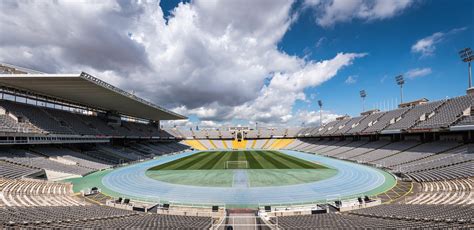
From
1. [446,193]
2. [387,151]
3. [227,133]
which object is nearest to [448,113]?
[387,151]

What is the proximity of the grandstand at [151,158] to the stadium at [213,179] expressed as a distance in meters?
0.11

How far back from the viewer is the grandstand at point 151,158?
11383 mm

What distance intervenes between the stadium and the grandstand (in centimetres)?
11

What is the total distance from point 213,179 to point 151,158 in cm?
2762

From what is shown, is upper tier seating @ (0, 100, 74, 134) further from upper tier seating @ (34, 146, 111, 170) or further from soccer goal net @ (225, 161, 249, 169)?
soccer goal net @ (225, 161, 249, 169)

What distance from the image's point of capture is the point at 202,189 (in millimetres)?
21641

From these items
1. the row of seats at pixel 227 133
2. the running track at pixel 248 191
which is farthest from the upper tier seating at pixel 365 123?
the row of seats at pixel 227 133


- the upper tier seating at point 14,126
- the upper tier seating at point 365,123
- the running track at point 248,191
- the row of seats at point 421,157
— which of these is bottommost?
the running track at point 248,191

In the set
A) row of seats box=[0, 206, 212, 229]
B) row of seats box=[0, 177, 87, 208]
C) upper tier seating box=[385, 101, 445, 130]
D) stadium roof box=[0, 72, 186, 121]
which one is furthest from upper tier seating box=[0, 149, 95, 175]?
upper tier seating box=[385, 101, 445, 130]

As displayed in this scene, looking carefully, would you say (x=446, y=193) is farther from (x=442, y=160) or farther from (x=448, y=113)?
(x=448, y=113)

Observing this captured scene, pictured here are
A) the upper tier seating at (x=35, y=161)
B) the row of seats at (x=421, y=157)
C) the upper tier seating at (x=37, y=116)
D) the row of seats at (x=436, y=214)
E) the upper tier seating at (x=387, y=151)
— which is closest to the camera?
the row of seats at (x=436, y=214)

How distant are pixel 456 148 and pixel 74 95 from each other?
54.5 m

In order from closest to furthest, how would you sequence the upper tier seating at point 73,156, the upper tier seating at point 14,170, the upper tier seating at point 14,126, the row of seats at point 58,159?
the upper tier seating at point 14,170
the row of seats at point 58,159
the upper tier seating at point 14,126
the upper tier seating at point 73,156

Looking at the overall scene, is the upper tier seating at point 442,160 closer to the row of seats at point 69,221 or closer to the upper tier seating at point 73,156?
the row of seats at point 69,221
